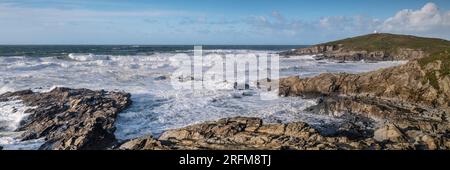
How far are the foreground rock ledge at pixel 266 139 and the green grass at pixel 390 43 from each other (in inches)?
2317

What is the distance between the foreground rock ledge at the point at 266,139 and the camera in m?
13.4

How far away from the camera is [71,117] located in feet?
60.7

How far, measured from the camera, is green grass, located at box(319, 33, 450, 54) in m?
72.9

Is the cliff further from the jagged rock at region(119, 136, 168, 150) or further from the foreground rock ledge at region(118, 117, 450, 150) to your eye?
the jagged rock at region(119, 136, 168, 150)

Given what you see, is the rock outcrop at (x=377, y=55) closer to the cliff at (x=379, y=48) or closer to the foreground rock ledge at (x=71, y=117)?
the cliff at (x=379, y=48)

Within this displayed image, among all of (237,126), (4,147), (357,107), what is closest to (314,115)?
(357,107)

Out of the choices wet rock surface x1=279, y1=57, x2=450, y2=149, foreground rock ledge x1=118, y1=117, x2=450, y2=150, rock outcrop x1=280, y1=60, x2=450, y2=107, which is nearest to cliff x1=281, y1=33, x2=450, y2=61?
rock outcrop x1=280, y1=60, x2=450, y2=107

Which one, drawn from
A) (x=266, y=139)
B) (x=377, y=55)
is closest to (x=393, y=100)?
(x=266, y=139)

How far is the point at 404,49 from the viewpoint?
237ft

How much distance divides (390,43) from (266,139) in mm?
74062

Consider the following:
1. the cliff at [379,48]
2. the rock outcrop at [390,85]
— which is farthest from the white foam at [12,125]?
the cliff at [379,48]

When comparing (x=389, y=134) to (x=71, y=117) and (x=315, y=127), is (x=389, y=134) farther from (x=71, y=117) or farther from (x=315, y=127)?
(x=71, y=117)
